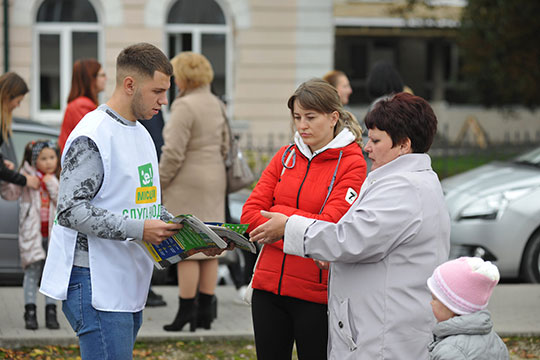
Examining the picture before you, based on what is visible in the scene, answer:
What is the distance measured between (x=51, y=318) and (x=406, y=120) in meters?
3.88

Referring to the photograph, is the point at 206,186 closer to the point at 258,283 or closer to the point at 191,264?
the point at 191,264

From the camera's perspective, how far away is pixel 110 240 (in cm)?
320

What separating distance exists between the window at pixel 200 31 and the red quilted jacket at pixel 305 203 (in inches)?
534

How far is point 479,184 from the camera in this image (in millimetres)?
8438

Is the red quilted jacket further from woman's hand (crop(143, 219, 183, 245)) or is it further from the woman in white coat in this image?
woman's hand (crop(143, 219, 183, 245))

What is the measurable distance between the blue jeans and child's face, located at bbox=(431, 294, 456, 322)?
4.10 ft

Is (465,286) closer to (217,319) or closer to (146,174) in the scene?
(146,174)

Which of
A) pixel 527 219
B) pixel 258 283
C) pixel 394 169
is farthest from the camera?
pixel 527 219

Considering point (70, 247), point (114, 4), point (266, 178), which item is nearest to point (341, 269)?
point (266, 178)

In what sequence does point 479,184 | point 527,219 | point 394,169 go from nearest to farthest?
point 394,169
point 527,219
point 479,184

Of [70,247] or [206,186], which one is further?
[206,186]

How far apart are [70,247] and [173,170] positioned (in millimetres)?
2724

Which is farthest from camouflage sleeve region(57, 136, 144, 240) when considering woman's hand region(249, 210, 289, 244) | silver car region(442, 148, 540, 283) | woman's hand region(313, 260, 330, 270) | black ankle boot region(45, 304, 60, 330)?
silver car region(442, 148, 540, 283)


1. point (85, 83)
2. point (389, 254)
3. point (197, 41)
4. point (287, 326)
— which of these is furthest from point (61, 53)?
point (389, 254)
